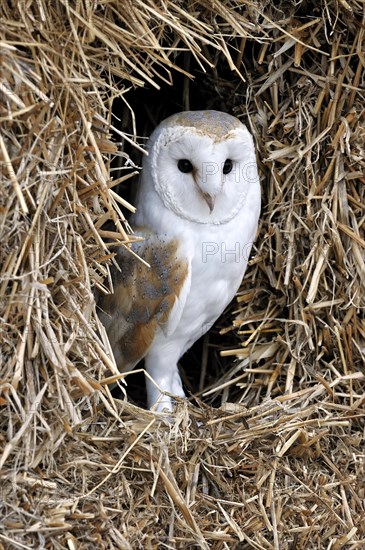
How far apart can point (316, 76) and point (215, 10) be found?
0.41 meters

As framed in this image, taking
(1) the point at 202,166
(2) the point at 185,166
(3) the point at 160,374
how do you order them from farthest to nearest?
1. (3) the point at 160,374
2. (2) the point at 185,166
3. (1) the point at 202,166

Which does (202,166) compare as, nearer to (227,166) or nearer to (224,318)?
(227,166)

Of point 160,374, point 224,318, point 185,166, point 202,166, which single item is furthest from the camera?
point 224,318

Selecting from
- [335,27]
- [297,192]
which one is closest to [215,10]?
[335,27]

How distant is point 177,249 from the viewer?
2916 mm

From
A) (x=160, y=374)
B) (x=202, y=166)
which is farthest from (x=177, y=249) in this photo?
(x=160, y=374)

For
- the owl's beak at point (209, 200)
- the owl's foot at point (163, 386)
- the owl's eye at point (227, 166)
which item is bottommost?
the owl's foot at point (163, 386)

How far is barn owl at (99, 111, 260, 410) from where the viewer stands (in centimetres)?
288

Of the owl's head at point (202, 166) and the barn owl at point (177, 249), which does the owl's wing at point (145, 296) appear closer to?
the barn owl at point (177, 249)

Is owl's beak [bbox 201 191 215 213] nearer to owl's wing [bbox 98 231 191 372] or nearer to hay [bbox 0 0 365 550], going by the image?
owl's wing [bbox 98 231 191 372]

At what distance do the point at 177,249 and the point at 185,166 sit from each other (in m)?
0.26

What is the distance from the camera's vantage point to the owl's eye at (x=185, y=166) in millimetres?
2855

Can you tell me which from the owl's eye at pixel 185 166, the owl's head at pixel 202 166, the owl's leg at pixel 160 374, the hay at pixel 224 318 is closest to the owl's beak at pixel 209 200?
the owl's head at pixel 202 166

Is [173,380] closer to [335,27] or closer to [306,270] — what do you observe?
[306,270]
